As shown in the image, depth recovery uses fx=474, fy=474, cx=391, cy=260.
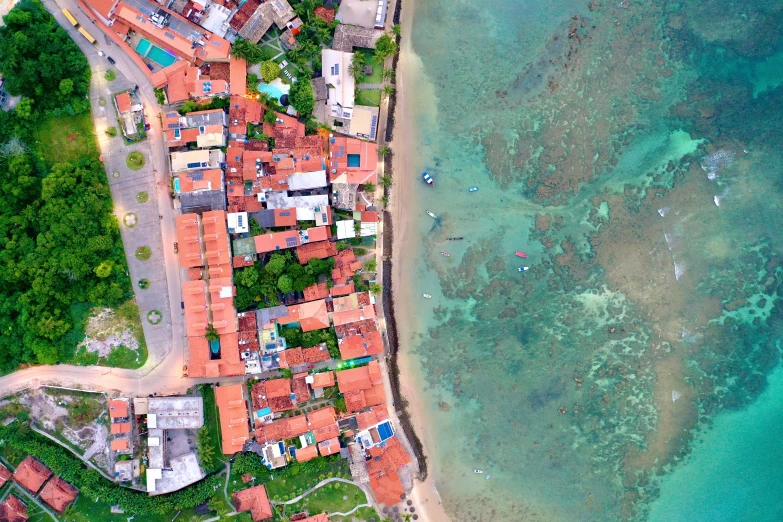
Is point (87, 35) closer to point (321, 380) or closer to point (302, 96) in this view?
point (302, 96)

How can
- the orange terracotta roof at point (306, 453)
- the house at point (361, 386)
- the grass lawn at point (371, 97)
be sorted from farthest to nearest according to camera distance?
the grass lawn at point (371, 97) < the house at point (361, 386) < the orange terracotta roof at point (306, 453)

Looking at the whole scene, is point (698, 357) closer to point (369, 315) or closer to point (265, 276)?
point (369, 315)

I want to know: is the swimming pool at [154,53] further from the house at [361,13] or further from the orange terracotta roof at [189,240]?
the house at [361,13]

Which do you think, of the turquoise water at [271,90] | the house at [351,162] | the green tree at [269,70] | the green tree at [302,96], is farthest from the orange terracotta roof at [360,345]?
the green tree at [269,70]

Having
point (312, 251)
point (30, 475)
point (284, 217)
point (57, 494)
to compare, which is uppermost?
point (284, 217)

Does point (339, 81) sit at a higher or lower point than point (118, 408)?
higher

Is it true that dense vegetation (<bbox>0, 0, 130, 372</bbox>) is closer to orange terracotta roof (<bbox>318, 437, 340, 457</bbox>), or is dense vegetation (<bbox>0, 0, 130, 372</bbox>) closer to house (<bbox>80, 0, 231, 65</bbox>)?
house (<bbox>80, 0, 231, 65</bbox>)

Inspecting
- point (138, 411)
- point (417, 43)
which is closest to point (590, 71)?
point (417, 43)

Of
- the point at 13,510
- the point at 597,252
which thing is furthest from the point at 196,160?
the point at 597,252
